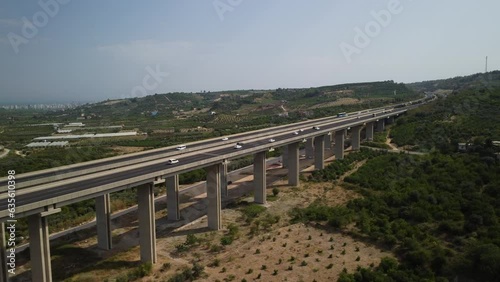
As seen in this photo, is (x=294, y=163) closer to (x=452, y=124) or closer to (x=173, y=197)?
(x=173, y=197)

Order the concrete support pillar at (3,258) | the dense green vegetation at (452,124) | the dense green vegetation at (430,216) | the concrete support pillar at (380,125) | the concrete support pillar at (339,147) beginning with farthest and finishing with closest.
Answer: the concrete support pillar at (380,125) → the concrete support pillar at (339,147) → the dense green vegetation at (452,124) → the dense green vegetation at (430,216) → the concrete support pillar at (3,258)

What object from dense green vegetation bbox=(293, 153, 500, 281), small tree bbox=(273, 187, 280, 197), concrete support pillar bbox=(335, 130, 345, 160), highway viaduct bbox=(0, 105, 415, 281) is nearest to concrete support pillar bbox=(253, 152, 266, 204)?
highway viaduct bbox=(0, 105, 415, 281)

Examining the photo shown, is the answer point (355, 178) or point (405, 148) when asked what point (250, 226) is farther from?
point (405, 148)

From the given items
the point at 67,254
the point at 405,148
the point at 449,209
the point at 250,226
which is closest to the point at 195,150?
the point at 250,226

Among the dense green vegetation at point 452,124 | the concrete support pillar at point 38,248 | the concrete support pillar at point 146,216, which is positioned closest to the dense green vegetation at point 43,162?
the concrete support pillar at point 146,216

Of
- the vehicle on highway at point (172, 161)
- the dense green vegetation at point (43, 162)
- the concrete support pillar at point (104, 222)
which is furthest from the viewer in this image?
the dense green vegetation at point (43, 162)

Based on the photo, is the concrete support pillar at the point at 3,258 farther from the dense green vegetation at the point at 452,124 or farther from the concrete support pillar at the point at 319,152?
the dense green vegetation at the point at 452,124
